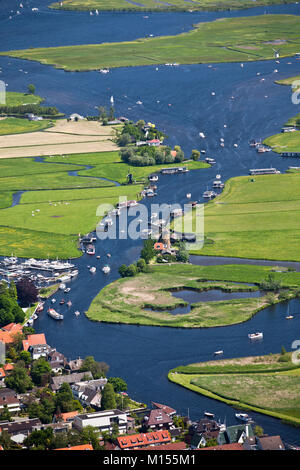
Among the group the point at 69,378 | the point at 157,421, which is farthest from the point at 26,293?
the point at 157,421

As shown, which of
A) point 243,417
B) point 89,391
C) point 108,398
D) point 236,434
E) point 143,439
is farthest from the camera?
point 89,391

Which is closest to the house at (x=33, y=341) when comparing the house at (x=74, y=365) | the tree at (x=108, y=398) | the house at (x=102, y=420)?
the house at (x=74, y=365)

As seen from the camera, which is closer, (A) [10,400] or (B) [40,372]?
(A) [10,400]

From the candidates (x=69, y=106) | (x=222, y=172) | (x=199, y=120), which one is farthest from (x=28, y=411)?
(x=69, y=106)

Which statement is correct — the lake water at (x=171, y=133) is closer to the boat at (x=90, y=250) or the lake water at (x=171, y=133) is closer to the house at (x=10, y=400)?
the boat at (x=90, y=250)

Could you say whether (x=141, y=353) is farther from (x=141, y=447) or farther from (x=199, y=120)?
(x=199, y=120)

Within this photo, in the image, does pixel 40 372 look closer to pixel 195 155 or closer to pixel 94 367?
pixel 94 367

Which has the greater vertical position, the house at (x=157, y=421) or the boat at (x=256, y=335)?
the house at (x=157, y=421)
